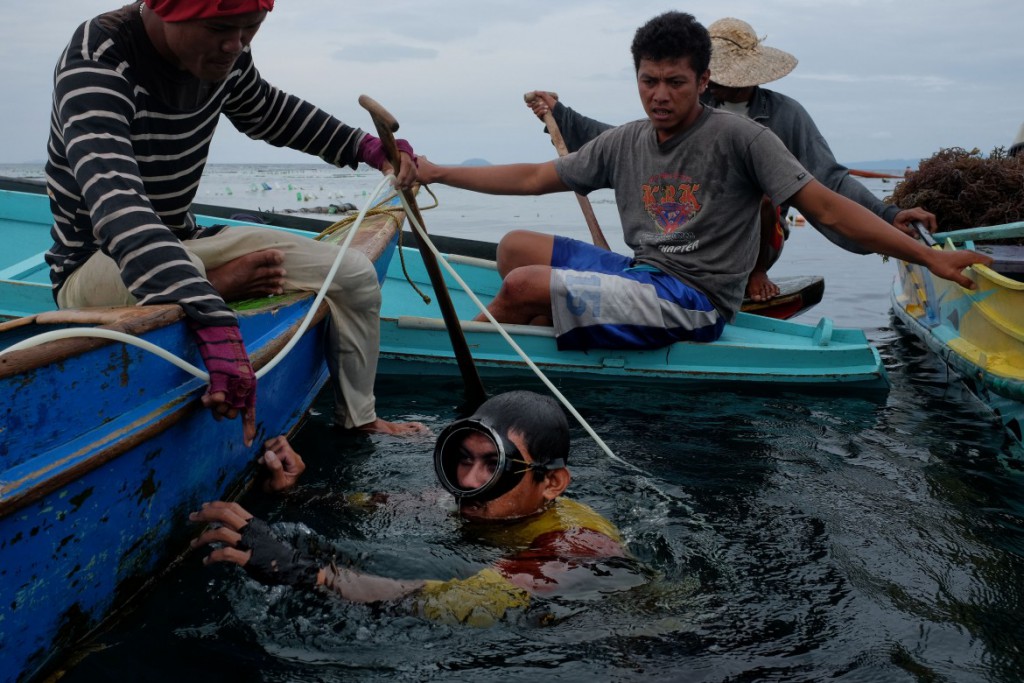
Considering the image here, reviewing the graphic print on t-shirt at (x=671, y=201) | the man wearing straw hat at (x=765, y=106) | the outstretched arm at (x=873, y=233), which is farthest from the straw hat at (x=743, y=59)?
the outstretched arm at (x=873, y=233)

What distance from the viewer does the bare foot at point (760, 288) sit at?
6531 mm

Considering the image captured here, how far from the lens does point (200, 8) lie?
275 centimetres

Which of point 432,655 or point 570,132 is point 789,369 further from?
point 432,655

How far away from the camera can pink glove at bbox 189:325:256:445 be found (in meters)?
2.72

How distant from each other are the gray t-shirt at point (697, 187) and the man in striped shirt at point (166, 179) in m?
1.87

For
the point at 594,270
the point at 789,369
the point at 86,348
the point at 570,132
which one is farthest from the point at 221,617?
the point at 570,132

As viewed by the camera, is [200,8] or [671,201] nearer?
[200,8]

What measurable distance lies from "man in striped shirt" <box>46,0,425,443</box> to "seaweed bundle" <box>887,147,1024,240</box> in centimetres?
449

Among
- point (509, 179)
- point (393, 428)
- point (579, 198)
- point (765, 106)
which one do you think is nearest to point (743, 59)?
point (765, 106)

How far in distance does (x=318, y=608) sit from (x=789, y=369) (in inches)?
148

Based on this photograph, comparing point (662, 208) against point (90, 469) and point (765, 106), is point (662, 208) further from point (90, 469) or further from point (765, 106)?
point (90, 469)

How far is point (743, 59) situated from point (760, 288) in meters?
1.62

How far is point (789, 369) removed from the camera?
5.63 m

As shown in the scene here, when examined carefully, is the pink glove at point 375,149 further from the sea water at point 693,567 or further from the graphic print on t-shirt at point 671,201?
the graphic print on t-shirt at point 671,201
